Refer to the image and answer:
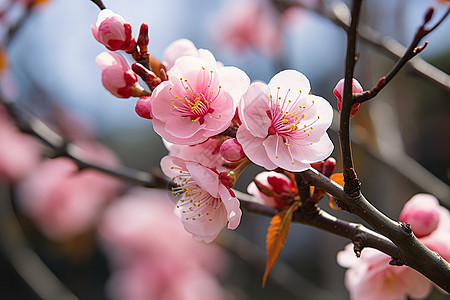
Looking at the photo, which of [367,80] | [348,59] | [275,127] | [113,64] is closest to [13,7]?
[113,64]

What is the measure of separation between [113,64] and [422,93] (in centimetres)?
360

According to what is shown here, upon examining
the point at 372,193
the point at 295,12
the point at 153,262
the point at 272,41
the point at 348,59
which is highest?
the point at 348,59

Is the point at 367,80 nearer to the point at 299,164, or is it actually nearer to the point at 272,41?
the point at 272,41

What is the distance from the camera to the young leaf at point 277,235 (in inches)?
22.9

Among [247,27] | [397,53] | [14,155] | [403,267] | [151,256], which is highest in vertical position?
[397,53]

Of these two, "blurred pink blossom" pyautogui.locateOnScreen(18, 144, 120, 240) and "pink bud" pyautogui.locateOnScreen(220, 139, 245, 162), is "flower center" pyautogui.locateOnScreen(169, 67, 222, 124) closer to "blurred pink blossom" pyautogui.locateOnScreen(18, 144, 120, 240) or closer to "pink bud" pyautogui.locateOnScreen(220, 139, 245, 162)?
"pink bud" pyautogui.locateOnScreen(220, 139, 245, 162)

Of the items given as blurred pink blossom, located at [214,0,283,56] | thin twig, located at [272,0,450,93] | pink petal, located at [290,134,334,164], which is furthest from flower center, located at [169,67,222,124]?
blurred pink blossom, located at [214,0,283,56]

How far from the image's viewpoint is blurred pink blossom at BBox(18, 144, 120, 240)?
85.0 inches

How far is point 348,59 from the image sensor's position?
0.44 meters

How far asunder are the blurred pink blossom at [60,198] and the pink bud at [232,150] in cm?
164

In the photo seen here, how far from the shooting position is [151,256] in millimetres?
2125

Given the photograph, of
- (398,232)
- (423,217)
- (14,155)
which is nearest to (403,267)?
(423,217)

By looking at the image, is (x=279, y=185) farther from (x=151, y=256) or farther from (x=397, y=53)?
(x=151, y=256)

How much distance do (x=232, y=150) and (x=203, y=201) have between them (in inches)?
4.9
